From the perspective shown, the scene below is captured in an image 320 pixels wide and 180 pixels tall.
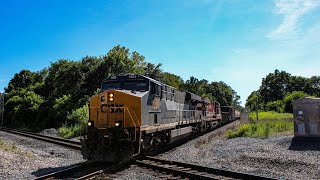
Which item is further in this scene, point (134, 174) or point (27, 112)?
point (27, 112)

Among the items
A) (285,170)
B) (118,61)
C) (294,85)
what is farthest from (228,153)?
(294,85)

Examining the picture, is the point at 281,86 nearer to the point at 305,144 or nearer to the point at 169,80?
the point at 169,80

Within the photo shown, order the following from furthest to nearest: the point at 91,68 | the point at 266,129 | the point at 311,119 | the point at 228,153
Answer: the point at 91,68 < the point at 266,129 < the point at 311,119 < the point at 228,153

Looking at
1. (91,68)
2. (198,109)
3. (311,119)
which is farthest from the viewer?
(91,68)

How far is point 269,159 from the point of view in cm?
1074

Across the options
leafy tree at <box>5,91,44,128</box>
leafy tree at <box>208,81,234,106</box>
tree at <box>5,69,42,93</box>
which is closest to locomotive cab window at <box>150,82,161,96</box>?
leafy tree at <box>5,91,44,128</box>

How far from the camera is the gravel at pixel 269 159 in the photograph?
29.5 feet

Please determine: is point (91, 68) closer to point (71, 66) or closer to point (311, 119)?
point (71, 66)

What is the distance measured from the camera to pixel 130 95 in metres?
10.6

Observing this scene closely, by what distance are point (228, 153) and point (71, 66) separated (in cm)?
3248

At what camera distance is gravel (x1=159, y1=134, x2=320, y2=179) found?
898cm

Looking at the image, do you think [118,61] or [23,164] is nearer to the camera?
[23,164]

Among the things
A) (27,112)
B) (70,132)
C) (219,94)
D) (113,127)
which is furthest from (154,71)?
(219,94)

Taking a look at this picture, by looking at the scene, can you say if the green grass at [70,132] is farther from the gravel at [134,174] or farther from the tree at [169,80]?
the tree at [169,80]
